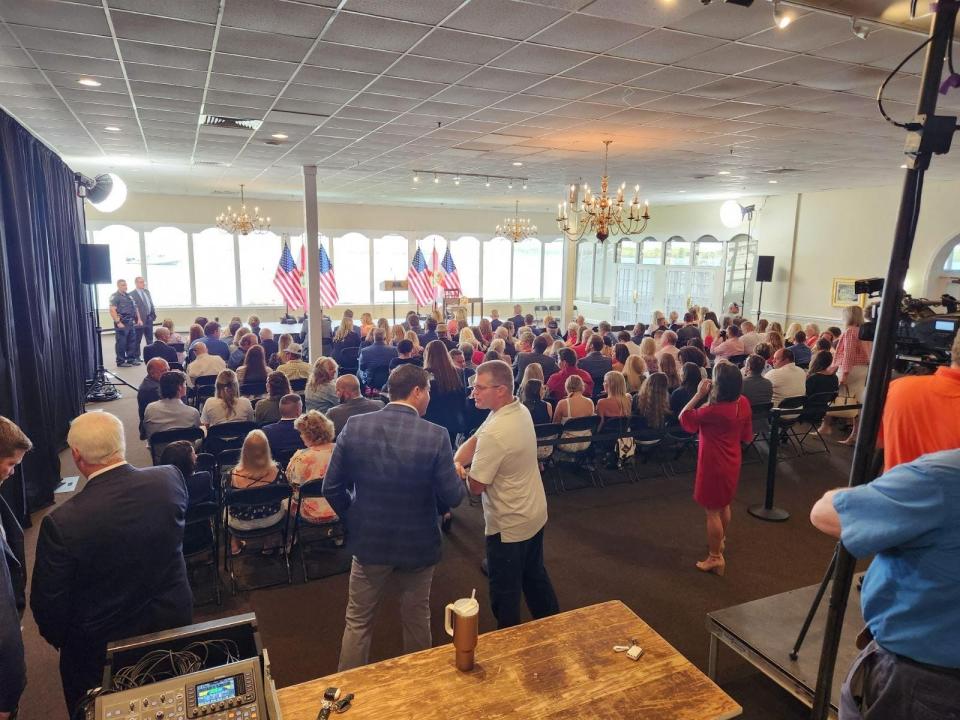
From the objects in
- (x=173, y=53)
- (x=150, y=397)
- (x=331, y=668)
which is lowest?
(x=331, y=668)

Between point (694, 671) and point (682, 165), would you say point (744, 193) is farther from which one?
point (694, 671)

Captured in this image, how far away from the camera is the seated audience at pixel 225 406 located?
18.4ft

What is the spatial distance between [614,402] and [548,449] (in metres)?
0.83

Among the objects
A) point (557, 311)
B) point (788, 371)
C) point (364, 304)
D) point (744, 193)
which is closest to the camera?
point (788, 371)

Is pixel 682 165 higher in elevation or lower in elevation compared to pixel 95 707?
higher

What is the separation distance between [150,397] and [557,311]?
16550 mm

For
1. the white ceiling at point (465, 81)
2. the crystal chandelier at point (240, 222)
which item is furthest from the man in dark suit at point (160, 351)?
the crystal chandelier at point (240, 222)

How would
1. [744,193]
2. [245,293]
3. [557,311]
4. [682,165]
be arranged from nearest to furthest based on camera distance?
[682,165] → [744,193] → [245,293] → [557,311]

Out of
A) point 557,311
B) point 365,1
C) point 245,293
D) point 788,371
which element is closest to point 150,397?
point 365,1

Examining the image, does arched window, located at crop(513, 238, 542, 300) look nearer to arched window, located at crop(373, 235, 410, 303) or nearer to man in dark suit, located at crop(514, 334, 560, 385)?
arched window, located at crop(373, 235, 410, 303)

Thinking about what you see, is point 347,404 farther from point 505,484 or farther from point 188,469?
point 505,484

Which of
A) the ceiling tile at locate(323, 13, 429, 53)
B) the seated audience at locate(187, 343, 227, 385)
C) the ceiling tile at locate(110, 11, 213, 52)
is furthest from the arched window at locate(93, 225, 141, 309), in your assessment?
the ceiling tile at locate(323, 13, 429, 53)

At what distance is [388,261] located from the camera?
19484mm

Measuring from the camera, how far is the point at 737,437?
4211 millimetres
